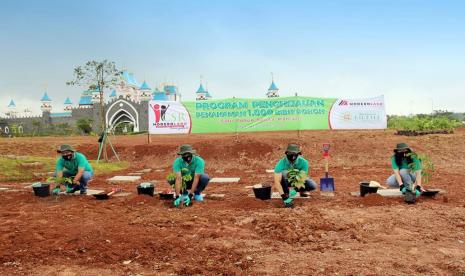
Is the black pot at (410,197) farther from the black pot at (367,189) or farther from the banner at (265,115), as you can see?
the banner at (265,115)

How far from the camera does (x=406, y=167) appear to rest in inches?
266

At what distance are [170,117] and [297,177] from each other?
29.7 feet

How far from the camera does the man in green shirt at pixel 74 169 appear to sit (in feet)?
24.1

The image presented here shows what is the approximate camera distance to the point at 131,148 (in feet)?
49.3

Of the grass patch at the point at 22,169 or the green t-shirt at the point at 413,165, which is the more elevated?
the green t-shirt at the point at 413,165

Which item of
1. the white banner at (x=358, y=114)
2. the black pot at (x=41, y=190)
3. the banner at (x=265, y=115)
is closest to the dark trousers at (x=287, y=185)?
the black pot at (x=41, y=190)

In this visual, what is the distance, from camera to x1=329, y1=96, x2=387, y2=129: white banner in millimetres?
14281

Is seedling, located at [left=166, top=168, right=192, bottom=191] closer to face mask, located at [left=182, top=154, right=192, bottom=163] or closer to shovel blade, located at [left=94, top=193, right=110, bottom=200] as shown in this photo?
face mask, located at [left=182, top=154, right=192, bottom=163]

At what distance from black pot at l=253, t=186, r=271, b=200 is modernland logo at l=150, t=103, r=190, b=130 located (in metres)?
8.26

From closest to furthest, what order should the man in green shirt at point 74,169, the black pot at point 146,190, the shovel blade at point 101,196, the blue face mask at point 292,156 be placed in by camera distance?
the blue face mask at point 292,156 < the shovel blade at point 101,196 < the black pot at point 146,190 < the man in green shirt at point 74,169

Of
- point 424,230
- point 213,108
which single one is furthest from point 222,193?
point 213,108

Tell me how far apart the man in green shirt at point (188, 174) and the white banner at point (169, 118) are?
773 cm

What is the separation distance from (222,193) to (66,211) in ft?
10.1

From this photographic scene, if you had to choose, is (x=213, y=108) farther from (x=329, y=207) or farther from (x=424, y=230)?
(x=424, y=230)
